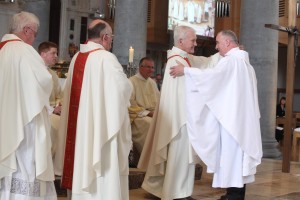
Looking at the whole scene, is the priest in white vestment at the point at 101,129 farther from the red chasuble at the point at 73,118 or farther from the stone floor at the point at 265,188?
the stone floor at the point at 265,188

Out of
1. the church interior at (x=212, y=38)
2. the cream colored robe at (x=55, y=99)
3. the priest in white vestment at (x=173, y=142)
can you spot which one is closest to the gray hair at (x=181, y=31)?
the priest in white vestment at (x=173, y=142)

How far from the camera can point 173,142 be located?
579cm

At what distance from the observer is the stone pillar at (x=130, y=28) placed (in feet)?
32.8

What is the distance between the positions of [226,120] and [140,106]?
2.62 metres

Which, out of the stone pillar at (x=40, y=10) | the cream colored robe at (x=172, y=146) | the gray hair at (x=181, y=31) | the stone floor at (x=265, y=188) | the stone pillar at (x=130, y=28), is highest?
the stone pillar at (x=40, y=10)

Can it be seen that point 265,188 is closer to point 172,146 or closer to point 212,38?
point 172,146

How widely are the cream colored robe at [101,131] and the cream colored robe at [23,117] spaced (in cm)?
30

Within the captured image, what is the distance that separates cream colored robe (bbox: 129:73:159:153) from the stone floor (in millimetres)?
824

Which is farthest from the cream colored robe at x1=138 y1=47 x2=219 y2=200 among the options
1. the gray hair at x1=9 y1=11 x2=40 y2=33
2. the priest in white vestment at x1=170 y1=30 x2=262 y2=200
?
the gray hair at x1=9 y1=11 x2=40 y2=33

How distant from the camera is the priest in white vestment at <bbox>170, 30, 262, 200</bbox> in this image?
5250 mm

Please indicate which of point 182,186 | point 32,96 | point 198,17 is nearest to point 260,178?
point 182,186

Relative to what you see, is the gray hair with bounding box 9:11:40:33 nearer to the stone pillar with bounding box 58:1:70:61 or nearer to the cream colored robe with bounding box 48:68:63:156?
the cream colored robe with bounding box 48:68:63:156

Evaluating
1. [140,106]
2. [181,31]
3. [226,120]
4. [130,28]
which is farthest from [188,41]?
[130,28]

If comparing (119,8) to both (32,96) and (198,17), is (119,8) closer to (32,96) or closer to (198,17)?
(32,96)
